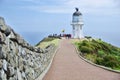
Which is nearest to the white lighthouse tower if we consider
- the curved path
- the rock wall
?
the curved path

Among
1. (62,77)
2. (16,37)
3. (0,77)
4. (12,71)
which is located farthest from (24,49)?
(62,77)

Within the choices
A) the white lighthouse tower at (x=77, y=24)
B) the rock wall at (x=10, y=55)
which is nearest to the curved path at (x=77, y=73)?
the rock wall at (x=10, y=55)

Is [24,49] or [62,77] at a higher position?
[24,49]

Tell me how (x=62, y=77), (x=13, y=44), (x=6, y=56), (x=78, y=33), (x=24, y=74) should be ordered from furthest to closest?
(x=78, y=33), (x=62, y=77), (x=24, y=74), (x=13, y=44), (x=6, y=56)

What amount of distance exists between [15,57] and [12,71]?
78 centimetres

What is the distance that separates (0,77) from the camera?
22.9 feet

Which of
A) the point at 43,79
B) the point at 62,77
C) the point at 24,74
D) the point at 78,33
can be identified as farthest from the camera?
the point at 78,33

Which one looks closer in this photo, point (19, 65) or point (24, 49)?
point (19, 65)

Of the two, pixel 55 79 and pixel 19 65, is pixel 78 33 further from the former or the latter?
→ pixel 19 65

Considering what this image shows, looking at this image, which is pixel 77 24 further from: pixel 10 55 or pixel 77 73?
pixel 10 55

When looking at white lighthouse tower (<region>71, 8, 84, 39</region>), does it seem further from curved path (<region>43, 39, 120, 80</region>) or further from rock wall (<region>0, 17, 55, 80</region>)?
rock wall (<region>0, 17, 55, 80</region>)

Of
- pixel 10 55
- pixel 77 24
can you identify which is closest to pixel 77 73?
pixel 10 55

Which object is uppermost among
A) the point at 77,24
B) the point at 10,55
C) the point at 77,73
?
the point at 10,55

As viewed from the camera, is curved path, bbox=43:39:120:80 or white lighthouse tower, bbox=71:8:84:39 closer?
curved path, bbox=43:39:120:80
